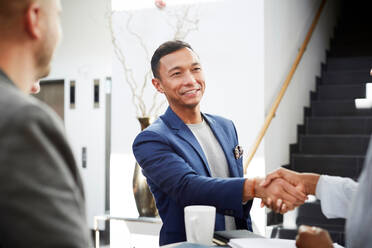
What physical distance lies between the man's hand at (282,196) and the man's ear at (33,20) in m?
1.00

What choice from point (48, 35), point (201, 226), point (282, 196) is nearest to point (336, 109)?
point (282, 196)

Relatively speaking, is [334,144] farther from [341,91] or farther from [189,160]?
[189,160]

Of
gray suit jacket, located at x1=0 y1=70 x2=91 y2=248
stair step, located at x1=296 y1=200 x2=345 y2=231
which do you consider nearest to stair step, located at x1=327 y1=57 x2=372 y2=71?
stair step, located at x1=296 y1=200 x2=345 y2=231

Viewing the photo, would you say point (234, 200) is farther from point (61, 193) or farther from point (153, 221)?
point (153, 221)

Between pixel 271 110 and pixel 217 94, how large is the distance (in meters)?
0.54

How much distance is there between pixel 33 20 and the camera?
2.26 ft

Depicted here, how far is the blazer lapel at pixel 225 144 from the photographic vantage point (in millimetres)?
1680

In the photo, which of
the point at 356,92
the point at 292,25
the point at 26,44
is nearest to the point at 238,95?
the point at 292,25

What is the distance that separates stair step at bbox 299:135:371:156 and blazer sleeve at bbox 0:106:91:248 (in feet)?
15.0

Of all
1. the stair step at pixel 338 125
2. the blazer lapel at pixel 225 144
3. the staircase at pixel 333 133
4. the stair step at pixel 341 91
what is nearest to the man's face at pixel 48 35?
the blazer lapel at pixel 225 144

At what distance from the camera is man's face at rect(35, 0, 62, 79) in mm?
722

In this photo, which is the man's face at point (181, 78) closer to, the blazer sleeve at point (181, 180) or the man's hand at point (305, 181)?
the blazer sleeve at point (181, 180)

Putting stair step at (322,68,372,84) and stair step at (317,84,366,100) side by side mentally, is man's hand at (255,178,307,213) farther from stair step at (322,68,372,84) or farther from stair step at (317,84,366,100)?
stair step at (322,68,372,84)

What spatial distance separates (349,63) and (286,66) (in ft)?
6.37
